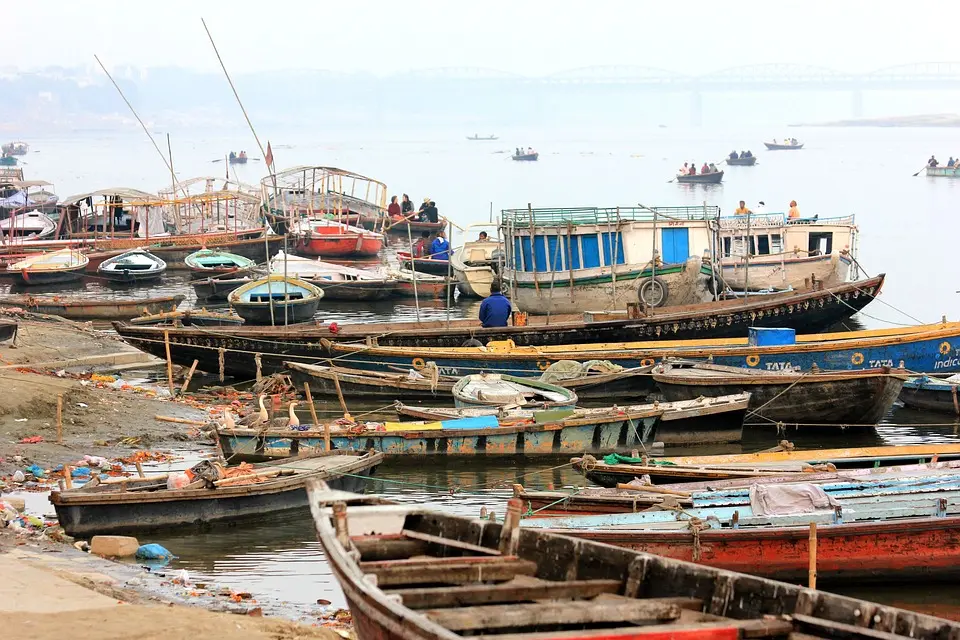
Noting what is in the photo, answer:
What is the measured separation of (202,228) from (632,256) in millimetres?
22572

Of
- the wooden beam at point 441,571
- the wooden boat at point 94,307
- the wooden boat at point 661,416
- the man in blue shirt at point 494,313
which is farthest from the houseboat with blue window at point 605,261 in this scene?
the wooden beam at point 441,571

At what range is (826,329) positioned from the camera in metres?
27.4

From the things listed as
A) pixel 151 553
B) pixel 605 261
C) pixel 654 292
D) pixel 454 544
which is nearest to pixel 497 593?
pixel 454 544

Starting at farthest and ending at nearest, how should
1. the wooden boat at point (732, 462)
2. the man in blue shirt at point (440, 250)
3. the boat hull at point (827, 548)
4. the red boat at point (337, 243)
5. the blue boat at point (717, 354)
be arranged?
1. the red boat at point (337, 243)
2. the man in blue shirt at point (440, 250)
3. the blue boat at point (717, 354)
4. the wooden boat at point (732, 462)
5. the boat hull at point (827, 548)

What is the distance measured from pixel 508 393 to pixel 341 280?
57.2 feet

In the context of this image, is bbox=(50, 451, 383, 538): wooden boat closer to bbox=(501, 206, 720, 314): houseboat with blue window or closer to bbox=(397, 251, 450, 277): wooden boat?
bbox=(501, 206, 720, 314): houseboat with blue window

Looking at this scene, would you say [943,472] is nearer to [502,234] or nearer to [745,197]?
[502,234]

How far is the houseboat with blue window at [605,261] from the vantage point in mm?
26250

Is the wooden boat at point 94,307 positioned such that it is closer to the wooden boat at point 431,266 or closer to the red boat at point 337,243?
the wooden boat at point 431,266

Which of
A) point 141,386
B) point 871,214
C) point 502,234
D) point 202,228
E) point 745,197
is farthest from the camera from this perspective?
point 745,197

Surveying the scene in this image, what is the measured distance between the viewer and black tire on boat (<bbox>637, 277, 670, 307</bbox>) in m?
26.1

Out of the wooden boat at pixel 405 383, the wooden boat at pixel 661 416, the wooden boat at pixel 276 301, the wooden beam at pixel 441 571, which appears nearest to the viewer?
the wooden beam at pixel 441 571

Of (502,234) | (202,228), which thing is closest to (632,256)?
(502,234)

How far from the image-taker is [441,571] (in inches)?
313
